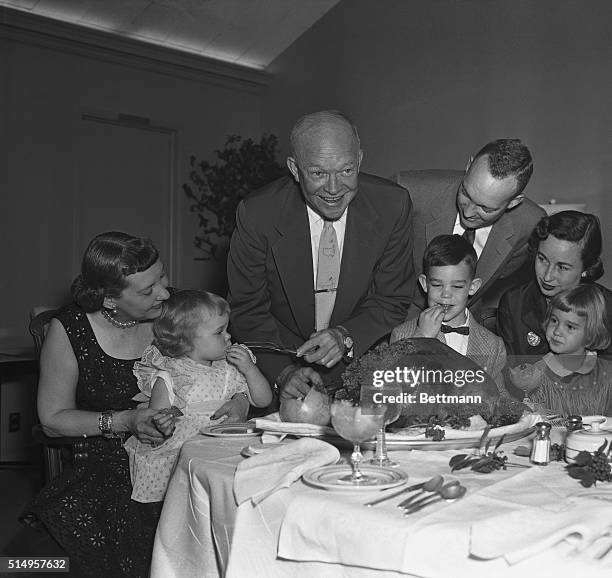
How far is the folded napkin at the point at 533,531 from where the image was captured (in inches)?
→ 44.6

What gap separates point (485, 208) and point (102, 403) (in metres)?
1.38

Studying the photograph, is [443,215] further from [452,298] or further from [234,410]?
[234,410]

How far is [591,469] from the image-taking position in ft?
4.78

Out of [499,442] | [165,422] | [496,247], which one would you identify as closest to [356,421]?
[499,442]

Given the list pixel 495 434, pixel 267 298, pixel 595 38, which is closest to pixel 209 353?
pixel 267 298

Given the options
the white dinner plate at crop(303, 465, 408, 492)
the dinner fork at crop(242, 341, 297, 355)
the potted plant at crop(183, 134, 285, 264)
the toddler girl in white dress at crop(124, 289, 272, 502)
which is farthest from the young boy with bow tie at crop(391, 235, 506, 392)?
the potted plant at crop(183, 134, 285, 264)

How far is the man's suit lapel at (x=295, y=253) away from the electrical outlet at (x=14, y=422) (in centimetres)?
342

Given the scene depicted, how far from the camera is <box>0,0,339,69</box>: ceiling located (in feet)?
19.7

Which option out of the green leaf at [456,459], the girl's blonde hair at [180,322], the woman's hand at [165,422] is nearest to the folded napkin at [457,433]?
the green leaf at [456,459]

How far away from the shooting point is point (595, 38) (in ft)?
16.6

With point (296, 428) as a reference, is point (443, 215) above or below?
above

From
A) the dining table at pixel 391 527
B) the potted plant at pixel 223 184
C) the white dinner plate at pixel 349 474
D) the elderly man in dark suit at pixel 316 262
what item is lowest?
the dining table at pixel 391 527

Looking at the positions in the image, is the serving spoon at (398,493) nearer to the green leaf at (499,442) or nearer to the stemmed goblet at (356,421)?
the stemmed goblet at (356,421)

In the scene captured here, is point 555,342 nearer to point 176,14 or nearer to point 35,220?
point 35,220
